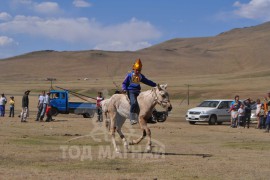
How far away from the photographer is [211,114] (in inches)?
1361

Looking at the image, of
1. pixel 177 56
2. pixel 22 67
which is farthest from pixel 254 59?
pixel 22 67

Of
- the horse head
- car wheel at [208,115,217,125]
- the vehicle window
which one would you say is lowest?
car wheel at [208,115,217,125]

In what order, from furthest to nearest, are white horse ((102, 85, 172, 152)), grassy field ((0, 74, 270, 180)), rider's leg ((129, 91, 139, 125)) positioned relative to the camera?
white horse ((102, 85, 172, 152))
rider's leg ((129, 91, 139, 125))
grassy field ((0, 74, 270, 180))

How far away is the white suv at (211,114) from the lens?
1352 inches

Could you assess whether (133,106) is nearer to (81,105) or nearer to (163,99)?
(163,99)

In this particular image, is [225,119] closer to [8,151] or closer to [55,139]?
[55,139]

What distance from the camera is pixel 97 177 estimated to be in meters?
9.98

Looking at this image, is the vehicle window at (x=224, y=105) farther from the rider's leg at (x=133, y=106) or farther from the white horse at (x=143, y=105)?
the rider's leg at (x=133, y=106)

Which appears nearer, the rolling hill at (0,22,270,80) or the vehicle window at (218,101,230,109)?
the vehicle window at (218,101,230,109)

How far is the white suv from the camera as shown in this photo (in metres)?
34.3

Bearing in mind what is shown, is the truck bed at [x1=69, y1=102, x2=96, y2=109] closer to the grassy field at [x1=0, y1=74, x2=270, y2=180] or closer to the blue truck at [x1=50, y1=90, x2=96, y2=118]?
the blue truck at [x1=50, y1=90, x2=96, y2=118]

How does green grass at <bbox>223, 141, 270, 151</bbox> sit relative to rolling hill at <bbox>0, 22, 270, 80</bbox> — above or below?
below

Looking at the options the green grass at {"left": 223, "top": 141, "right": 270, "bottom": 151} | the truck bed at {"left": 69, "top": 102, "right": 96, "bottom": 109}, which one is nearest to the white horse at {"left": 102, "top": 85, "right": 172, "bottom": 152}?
the green grass at {"left": 223, "top": 141, "right": 270, "bottom": 151}

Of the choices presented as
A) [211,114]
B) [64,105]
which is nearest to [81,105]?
[64,105]
